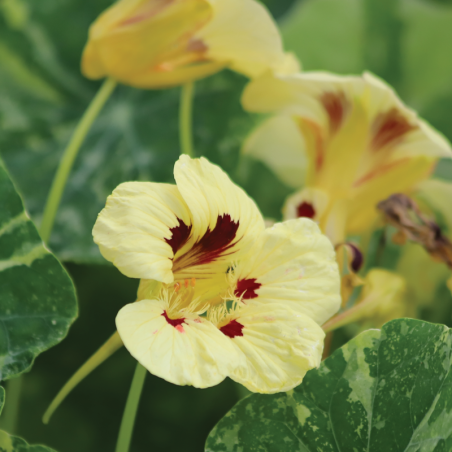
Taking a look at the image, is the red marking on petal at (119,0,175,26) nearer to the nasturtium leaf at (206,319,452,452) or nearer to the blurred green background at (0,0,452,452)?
the blurred green background at (0,0,452,452)

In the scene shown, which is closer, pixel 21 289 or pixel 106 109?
pixel 21 289

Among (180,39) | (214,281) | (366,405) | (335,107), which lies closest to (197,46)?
A: (180,39)

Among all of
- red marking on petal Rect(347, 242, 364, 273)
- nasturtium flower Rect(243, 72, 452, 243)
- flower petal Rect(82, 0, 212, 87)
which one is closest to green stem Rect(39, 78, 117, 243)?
flower petal Rect(82, 0, 212, 87)

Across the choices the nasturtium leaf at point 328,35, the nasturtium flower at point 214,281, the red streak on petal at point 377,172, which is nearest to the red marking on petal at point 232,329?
the nasturtium flower at point 214,281

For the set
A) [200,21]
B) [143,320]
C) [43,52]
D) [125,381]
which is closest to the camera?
[143,320]

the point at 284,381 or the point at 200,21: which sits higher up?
the point at 200,21

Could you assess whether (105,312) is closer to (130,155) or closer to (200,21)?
(130,155)

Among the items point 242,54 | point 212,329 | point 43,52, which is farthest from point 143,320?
point 43,52

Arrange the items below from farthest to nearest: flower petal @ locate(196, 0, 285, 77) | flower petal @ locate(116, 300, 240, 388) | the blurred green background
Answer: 1. the blurred green background
2. flower petal @ locate(196, 0, 285, 77)
3. flower petal @ locate(116, 300, 240, 388)
